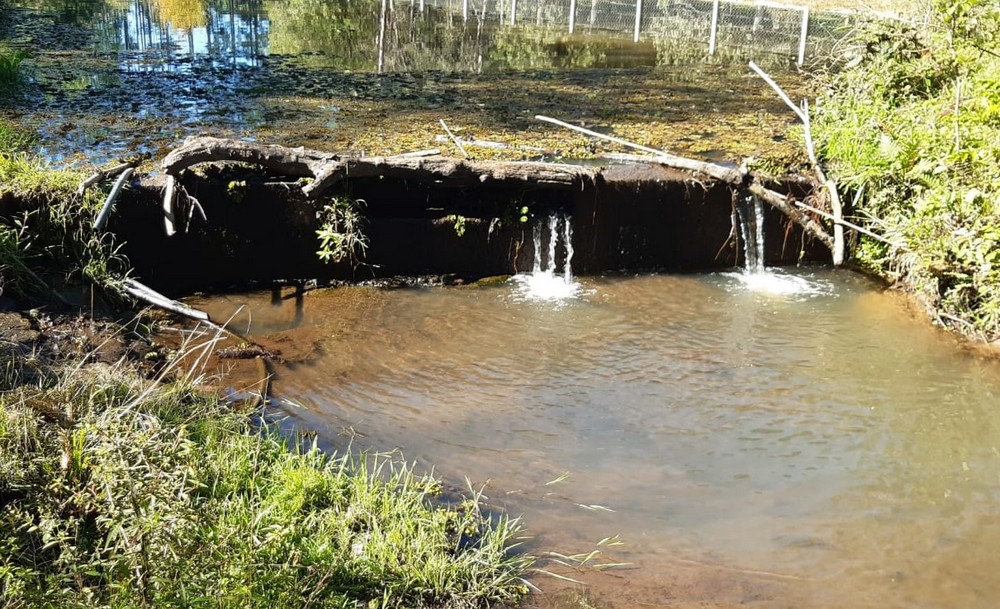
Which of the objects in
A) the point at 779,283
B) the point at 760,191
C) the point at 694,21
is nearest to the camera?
the point at 779,283

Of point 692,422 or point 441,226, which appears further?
point 441,226

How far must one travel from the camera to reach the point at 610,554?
4.21m

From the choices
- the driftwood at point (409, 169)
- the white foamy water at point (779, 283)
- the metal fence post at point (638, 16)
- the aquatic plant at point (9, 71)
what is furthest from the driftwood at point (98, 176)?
the metal fence post at point (638, 16)

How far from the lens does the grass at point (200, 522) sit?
3125 mm

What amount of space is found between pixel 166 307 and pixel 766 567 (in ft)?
14.6

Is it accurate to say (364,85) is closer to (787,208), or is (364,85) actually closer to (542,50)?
(542,50)

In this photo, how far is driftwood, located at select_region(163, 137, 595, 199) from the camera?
6.93 metres

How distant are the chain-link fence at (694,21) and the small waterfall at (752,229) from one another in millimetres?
9808

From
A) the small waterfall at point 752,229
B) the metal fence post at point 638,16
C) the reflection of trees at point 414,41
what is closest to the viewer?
the small waterfall at point 752,229

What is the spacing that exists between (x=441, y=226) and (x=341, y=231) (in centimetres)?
87

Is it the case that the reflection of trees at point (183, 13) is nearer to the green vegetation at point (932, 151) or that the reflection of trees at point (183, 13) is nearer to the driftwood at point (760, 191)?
the driftwood at point (760, 191)

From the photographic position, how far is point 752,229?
26.4 ft

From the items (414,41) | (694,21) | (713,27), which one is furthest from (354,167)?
(694,21)

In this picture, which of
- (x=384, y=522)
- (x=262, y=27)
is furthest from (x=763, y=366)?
(x=262, y=27)
